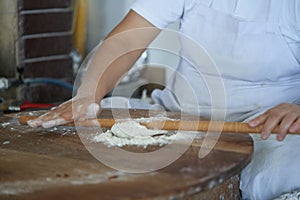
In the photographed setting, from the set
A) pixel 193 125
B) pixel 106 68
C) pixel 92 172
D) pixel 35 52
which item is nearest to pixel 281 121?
pixel 193 125

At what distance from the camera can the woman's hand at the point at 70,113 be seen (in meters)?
1.54

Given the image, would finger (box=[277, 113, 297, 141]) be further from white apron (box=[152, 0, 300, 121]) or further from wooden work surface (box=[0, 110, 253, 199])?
white apron (box=[152, 0, 300, 121])

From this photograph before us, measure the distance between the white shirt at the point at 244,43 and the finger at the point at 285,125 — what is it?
0.36 metres

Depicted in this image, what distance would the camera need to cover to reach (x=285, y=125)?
4.50ft

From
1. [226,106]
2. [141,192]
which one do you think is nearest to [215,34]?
[226,106]

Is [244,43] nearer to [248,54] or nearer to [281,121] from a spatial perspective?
[248,54]

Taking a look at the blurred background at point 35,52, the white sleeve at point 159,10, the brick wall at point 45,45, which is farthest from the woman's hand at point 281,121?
the brick wall at point 45,45

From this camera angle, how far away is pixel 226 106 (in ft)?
5.85

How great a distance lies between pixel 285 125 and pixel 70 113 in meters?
0.54

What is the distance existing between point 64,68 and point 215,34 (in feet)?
4.00

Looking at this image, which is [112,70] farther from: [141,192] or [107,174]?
[141,192]

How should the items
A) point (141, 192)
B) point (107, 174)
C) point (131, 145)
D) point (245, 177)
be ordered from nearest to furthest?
point (141, 192)
point (107, 174)
point (131, 145)
point (245, 177)

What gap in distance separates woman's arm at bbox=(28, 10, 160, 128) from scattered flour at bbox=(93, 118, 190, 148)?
117 millimetres

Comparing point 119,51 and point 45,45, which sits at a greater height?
point 119,51
